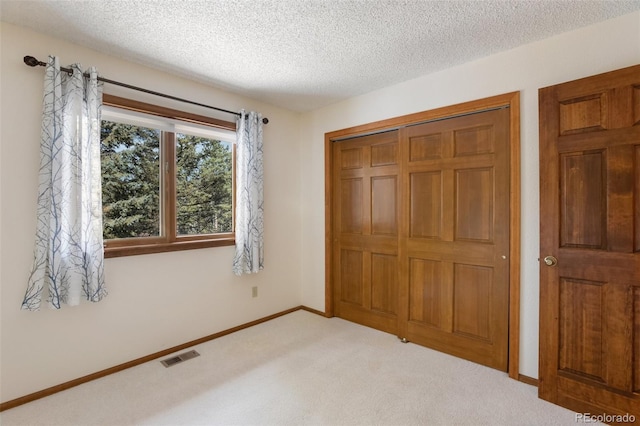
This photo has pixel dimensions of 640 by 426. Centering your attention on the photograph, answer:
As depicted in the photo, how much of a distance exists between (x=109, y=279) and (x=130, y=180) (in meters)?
0.81

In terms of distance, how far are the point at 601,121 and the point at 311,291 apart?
10.2 ft

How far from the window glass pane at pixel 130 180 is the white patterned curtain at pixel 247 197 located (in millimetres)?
744

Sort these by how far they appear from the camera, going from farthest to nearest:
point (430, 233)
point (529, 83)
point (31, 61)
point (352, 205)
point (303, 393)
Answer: point (352, 205)
point (430, 233)
point (529, 83)
point (303, 393)
point (31, 61)

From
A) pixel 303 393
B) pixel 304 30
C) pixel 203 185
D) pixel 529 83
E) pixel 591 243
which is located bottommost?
pixel 303 393

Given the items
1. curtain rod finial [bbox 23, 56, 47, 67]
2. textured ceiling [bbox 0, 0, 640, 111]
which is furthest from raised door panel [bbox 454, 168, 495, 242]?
curtain rod finial [bbox 23, 56, 47, 67]

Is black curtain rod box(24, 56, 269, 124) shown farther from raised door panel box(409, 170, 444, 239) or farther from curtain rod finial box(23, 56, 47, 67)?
raised door panel box(409, 170, 444, 239)

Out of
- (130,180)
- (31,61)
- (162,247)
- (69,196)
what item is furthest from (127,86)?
(162,247)

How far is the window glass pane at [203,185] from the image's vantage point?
2865 millimetres

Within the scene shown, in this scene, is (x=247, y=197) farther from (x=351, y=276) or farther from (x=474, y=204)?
(x=474, y=204)

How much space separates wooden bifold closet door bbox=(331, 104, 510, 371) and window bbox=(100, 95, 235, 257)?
1307 millimetres

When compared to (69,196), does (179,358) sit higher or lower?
lower

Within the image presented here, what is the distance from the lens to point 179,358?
2627 mm

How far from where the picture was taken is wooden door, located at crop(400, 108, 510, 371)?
7.93 ft

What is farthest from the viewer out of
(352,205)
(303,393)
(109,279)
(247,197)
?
(352,205)
